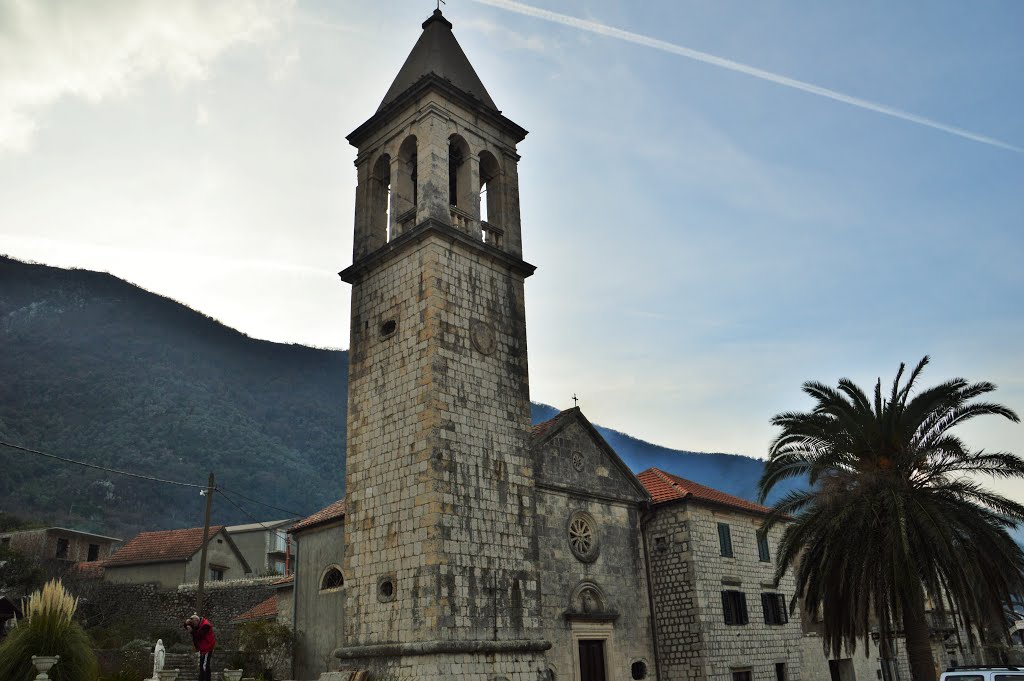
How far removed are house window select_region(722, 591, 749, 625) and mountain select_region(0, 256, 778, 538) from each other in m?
65.9

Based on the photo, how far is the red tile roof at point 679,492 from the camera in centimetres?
2470

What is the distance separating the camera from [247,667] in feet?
75.2

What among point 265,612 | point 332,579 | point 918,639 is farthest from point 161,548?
point 918,639

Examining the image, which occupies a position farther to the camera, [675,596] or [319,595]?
[675,596]

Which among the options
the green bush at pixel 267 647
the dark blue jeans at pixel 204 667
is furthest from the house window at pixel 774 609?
the dark blue jeans at pixel 204 667

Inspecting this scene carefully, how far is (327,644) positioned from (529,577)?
7629mm

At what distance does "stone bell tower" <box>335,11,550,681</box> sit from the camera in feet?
56.0

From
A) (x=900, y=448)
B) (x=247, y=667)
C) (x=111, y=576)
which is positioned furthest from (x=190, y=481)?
(x=900, y=448)

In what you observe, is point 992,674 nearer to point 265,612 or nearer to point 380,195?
point 380,195

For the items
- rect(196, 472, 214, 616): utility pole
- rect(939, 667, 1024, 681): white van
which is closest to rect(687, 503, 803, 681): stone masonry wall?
rect(939, 667, 1024, 681): white van

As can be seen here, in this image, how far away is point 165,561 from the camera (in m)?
43.2

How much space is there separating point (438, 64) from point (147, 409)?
296 ft

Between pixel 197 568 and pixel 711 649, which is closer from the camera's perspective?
pixel 711 649

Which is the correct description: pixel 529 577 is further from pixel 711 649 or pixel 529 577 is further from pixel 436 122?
pixel 436 122
